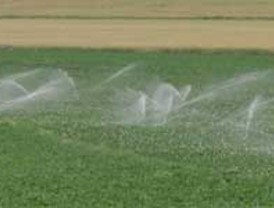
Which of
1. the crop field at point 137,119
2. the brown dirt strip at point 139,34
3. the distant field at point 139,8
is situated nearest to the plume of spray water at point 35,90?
the crop field at point 137,119

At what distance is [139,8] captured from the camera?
48.0 metres

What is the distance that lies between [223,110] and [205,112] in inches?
14.6

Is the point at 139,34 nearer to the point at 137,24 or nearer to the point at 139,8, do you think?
the point at 137,24

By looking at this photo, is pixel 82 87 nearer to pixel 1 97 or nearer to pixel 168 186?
pixel 1 97

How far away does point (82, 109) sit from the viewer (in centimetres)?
1716

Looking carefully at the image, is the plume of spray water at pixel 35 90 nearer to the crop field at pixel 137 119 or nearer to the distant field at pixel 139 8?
the crop field at pixel 137 119

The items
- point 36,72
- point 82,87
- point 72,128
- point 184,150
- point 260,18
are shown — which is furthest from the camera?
point 260,18

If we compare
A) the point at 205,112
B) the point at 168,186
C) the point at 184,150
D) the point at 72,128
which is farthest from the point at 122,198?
the point at 205,112

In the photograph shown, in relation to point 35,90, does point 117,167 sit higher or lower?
lower

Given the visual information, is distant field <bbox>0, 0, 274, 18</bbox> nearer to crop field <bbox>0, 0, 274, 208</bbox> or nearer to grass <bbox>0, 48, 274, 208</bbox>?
crop field <bbox>0, 0, 274, 208</bbox>

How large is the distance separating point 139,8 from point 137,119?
32594mm

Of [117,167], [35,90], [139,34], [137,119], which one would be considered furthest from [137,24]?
[117,167]

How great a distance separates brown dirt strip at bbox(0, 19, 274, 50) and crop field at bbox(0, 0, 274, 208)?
0.07 metres

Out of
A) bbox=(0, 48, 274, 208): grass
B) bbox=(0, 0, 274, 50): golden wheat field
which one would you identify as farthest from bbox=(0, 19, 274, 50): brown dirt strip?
bbox=(0, 48, 274, 208): grass
